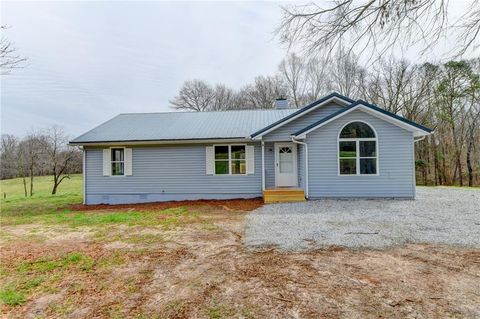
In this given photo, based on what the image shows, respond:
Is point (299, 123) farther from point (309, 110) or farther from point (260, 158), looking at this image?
point (260, 158)

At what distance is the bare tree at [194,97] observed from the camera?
103 feet

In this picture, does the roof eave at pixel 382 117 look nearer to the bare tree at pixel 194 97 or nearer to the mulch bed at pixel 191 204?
the mulch bed at pixel 191 204

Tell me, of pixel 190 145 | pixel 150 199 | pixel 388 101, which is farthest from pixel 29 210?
pixel 388 101

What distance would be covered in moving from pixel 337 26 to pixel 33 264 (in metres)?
6.42

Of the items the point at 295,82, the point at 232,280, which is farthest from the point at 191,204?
the point at 295,82

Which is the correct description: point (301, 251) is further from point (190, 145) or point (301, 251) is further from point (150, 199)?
point (150, 199)

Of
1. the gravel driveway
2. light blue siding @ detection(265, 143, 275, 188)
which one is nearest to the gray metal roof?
light blue siding @ detection(265, 143, 275, 188)

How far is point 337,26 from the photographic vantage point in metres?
4.30

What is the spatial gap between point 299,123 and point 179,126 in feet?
18.8

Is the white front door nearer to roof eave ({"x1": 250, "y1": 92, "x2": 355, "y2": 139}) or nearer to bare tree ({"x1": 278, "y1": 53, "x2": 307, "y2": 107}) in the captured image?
roof eave ({"x1": 250, "y1": 92, "x2": 355, "y2": 139})

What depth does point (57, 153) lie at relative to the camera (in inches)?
856

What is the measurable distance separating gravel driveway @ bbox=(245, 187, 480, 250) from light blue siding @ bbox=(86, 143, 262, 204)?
99.5 inches

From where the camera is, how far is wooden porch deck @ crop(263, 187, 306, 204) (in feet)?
34.5

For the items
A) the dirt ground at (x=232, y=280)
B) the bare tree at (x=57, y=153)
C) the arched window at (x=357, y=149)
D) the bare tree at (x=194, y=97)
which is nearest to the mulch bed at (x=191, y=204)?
the arched window at (x=357, y=149)
